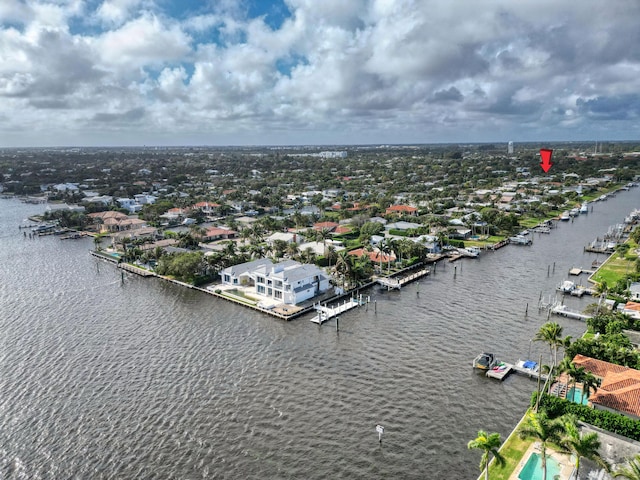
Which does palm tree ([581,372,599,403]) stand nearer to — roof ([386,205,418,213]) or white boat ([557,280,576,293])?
white boat ([557,280,576,293])

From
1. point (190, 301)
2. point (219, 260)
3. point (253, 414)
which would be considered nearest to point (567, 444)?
point (253, 414)

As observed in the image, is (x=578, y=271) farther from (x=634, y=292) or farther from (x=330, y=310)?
(x=330, y=310)

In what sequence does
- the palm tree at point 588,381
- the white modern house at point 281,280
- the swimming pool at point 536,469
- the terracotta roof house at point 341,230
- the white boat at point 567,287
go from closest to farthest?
the swimming pool at point 536,469 → the palm tree at point 588,381 → the white modern house at point 281,280 → the white boat at point 567,287 → the terracotta roof house at point 341,230

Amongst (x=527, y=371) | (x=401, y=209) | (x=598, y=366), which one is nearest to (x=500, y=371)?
(x=527, y=371)

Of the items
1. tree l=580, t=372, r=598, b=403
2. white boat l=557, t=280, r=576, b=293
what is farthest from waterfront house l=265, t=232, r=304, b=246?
tree l=580, t=372, r=598, b=403

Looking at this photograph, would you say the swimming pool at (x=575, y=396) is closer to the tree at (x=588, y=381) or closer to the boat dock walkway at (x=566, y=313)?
the tree at (x=588, y=381)

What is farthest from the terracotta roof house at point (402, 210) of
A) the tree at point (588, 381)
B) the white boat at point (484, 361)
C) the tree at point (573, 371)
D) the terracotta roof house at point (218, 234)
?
the tree at point (588, 381)

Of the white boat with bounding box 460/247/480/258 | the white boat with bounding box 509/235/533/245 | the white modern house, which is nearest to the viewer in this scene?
the white modern house
